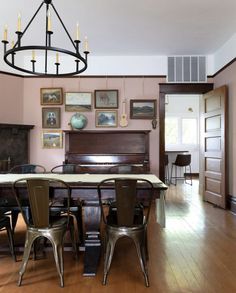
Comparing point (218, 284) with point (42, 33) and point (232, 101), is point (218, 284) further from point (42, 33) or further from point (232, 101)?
point (42, 33)

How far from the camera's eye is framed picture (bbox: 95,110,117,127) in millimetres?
5227

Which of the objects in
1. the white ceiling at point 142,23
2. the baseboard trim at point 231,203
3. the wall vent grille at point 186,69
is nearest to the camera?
the white ceiling at point 142,23

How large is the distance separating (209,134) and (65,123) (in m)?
2.96

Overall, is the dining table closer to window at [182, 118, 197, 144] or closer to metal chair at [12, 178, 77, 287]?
metal chair at [12, 178, 77, 287]

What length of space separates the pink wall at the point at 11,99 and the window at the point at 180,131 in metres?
5.51

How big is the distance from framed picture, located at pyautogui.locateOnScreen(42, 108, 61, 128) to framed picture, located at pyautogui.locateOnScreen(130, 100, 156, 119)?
154 centimetres

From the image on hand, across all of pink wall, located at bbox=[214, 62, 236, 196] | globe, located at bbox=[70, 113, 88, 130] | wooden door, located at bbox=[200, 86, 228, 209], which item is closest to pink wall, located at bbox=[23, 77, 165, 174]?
globe, located at bbox=[70, 113, 88, 130]

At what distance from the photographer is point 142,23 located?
387cm

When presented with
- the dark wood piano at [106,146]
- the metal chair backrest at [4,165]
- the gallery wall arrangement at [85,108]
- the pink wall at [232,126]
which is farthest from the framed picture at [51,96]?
the pink wall at [232,126]

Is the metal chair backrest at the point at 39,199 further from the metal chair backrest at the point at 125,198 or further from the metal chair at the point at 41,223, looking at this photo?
the metal chair backrest at the point at 125,198

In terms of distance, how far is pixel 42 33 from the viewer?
4285 millimetres

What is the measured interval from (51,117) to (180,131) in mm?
5360

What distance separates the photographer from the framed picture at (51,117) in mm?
5242

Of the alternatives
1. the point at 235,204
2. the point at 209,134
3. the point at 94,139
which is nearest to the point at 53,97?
the point at 94,139
